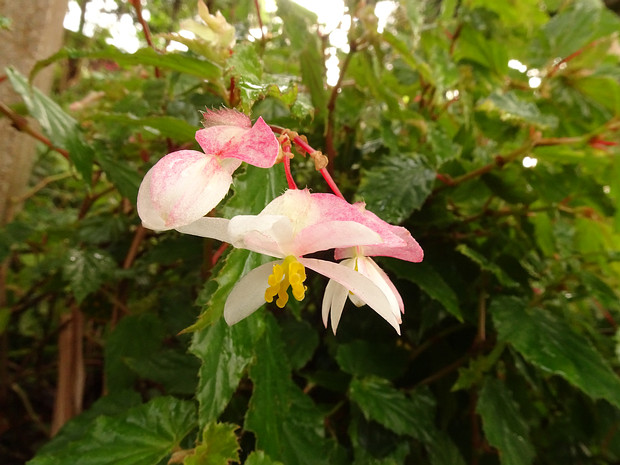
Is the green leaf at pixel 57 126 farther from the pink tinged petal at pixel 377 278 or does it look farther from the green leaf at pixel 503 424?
the green leaf at pixel 503 424

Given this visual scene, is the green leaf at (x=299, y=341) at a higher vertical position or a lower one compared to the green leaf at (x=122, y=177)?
lower

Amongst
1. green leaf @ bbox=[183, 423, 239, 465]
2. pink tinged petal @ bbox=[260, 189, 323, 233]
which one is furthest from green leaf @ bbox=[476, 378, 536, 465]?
pink tinged petal @ bbox=[260, 189, 323, 233]

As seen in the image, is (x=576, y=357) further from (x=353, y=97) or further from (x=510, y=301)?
(x=353, y=97)

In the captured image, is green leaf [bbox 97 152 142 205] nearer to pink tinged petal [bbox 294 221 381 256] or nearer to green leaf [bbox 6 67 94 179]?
green leaf [bbox 6 67 94 179]

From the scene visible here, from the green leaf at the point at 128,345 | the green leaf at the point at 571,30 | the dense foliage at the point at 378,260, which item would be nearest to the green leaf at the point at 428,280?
the dense foliage at the point at 378,260

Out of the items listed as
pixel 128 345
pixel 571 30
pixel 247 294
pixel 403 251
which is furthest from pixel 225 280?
pixel 571 30

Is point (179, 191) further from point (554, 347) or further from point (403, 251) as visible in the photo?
point (554, 347)

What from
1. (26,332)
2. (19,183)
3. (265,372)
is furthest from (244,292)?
(26,332)

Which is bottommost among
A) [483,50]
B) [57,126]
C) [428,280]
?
[428,280]
